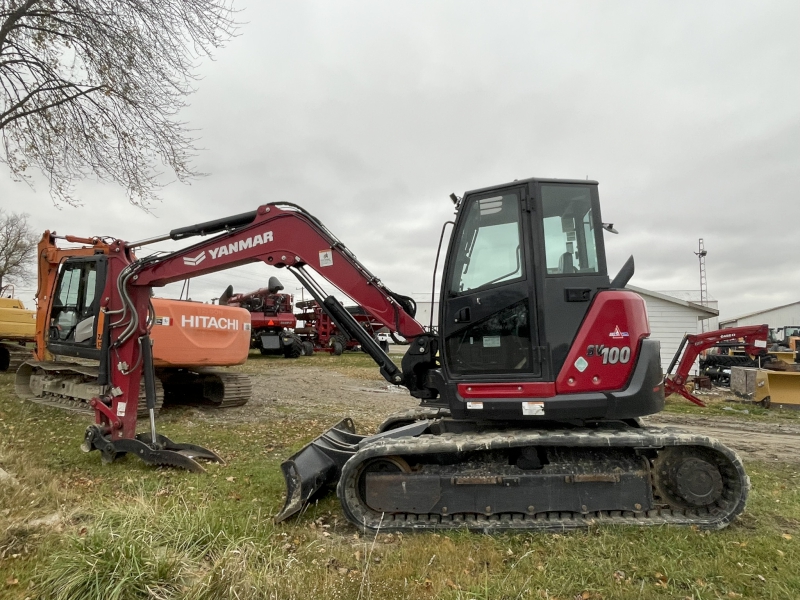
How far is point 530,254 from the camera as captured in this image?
14.1 ft

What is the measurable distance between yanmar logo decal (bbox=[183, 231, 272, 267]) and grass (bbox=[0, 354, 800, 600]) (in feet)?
7.71

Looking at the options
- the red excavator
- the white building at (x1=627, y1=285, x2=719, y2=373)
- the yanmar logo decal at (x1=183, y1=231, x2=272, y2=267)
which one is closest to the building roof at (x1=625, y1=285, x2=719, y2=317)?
the white building at (x1=627, y1=285, x2=719, y2=373)

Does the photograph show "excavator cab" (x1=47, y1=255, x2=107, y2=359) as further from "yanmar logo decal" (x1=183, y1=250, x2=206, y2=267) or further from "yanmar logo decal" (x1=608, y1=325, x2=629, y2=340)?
"yanmar logo decal" (x1=608, y1=325, x2=629, y2=340)

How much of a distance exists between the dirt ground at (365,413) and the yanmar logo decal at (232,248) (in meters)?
3.43

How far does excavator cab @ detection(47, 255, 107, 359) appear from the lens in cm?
763

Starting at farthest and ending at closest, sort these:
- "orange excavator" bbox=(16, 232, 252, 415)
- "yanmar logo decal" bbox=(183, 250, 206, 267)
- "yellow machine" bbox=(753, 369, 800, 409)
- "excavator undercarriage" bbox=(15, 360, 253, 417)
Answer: "yellow machine" bbox=(753, 369, 800, 409), "excavator undercarriage" bbox=(15, 360, 253, 417), "orange excavator" bbox=(16, 232, 252, 415), "yanmar logo decal" bbox=(183, 250, 206, 267)

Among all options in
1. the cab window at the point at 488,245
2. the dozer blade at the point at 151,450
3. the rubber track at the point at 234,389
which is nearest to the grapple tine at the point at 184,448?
the dozer blade at the point at 151,450

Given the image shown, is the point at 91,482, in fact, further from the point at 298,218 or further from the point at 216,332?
the point at 216,332

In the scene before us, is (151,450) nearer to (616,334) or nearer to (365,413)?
(616,334)

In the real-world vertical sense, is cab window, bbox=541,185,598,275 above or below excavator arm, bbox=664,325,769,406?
above

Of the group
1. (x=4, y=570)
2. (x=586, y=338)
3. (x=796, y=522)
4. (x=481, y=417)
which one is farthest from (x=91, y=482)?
(x=796, y=522)

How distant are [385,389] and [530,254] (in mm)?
10803

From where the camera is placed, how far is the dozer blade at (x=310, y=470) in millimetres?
4203

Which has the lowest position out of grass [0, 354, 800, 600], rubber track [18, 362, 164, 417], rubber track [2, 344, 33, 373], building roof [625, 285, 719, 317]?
grass [0, 354, 800, 600]
